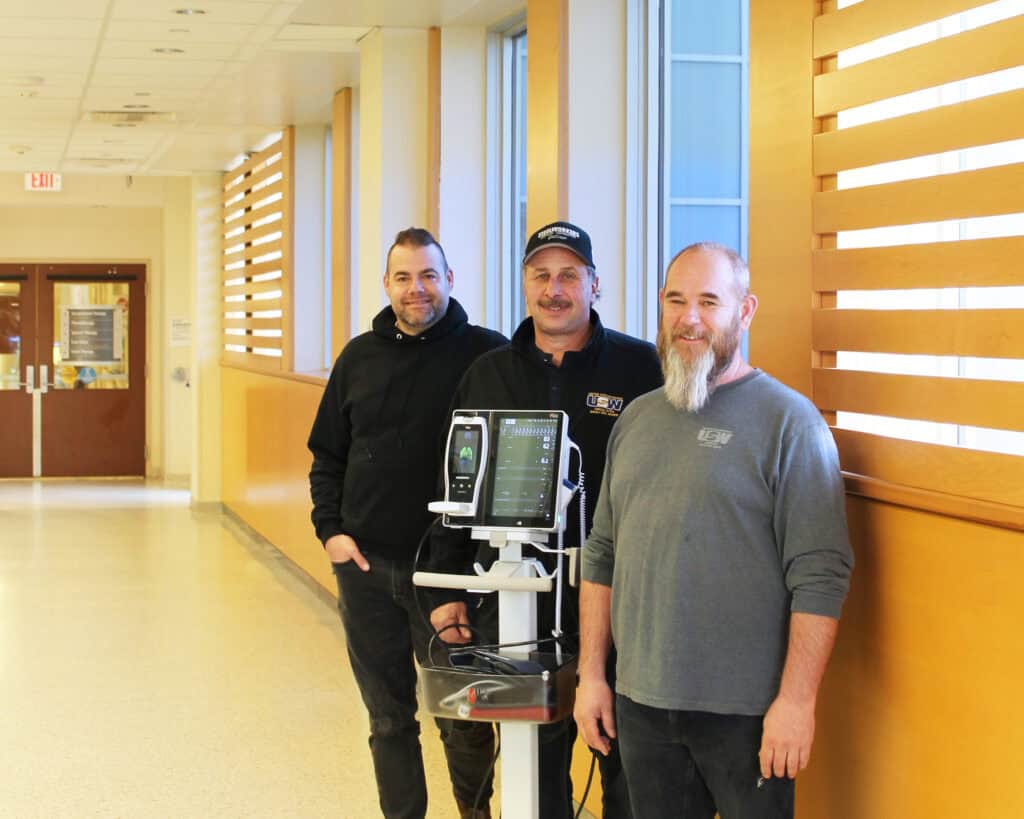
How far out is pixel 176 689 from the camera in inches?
230

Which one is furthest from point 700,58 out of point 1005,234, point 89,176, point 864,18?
point 89,176

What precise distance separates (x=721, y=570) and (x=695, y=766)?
1.30 ft

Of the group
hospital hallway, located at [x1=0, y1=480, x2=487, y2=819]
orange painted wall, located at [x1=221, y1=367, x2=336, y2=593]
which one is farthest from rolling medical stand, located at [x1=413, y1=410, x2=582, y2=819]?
orange painted wall, located at [x1=221, y1=367, x2=336, y2=593]

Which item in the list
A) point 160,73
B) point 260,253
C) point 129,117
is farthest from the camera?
point 260,253

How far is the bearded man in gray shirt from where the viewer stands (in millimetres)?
2426

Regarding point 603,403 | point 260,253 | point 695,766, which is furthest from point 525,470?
point 260,253

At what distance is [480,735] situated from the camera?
12.6 ft

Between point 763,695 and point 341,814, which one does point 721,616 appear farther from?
point 341,814

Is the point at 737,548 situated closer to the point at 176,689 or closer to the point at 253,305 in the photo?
the point at 176,689

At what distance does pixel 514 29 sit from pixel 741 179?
1.56m

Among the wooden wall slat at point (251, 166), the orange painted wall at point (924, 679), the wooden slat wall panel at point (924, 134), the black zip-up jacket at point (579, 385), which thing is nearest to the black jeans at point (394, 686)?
the black zip-up jacket at point (579, 385)

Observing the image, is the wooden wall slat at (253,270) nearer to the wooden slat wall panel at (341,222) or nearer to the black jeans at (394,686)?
the wooden slat wall panel at (341,222)

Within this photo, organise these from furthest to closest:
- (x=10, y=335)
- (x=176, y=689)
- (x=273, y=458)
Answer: (x=10, y=335), (x=273, y=458), (x=176, y=689)

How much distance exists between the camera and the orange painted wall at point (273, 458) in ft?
26.3
